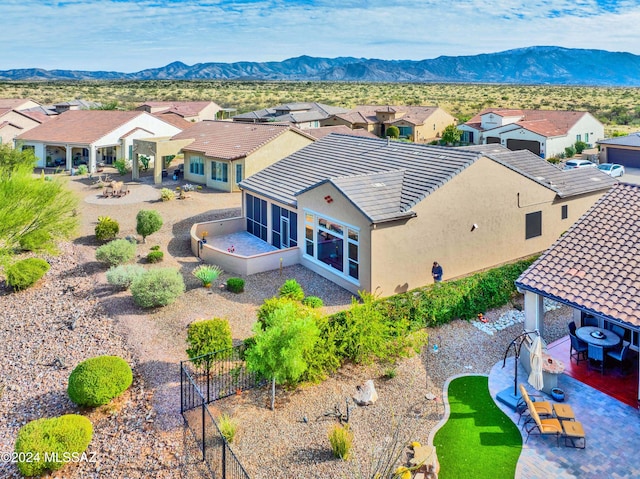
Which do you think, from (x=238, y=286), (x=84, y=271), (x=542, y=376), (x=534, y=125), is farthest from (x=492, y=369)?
(x=534, y=125)

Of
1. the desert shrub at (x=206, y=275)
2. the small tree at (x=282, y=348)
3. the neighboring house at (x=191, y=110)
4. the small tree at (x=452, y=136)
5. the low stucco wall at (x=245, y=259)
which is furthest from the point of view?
the neighboring house at (x=191, y=110)

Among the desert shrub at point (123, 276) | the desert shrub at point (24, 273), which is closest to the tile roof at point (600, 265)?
the desert shrub at point (123, 276)

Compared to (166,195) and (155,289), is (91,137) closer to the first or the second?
(166,195)

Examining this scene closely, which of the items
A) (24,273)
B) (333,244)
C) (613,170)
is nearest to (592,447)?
(333,244)

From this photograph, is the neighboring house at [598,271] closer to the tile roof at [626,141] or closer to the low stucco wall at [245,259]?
the low stucco wall at [245,259]

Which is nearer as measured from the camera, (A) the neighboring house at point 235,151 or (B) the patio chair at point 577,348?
(B) the patio chair at point 577,348

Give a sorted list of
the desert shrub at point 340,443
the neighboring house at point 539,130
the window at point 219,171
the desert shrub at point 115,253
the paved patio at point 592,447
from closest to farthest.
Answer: the paved patio at point 592,447 < the desert shrub at point 340,443 < the desert shrub at point 115,253 < the window at point 219,171 < the neighboring house at point 539,130
